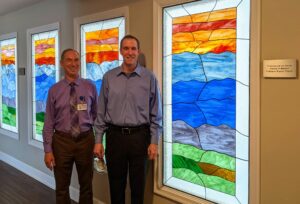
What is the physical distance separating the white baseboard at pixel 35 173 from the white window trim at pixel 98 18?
1643 mm

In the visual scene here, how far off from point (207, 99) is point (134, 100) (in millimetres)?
523

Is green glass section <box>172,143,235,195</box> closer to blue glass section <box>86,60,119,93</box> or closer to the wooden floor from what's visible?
blue glass section <box>86,60,119,93</box>

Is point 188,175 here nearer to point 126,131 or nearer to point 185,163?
point 185,163

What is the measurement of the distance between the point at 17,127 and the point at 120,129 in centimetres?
314

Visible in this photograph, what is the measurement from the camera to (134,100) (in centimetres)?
226

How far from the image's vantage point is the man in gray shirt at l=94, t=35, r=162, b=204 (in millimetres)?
2246

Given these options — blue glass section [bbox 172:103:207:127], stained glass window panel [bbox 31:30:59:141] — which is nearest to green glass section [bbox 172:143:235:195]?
blue glass section [bbox 172:103:207:127]

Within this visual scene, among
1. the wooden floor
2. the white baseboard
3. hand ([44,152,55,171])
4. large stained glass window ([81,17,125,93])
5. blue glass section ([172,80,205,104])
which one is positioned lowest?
the wooden floor

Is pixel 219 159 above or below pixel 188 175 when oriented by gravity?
above

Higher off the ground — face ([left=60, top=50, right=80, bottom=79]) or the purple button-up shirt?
face ([left=60, top=50, right=80, bottom=79])

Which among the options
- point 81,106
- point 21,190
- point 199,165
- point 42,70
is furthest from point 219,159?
point 42,70

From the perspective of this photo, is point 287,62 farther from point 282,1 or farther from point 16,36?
point 16,36

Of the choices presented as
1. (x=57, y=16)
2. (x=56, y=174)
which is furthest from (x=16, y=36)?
(x=56, y=174)

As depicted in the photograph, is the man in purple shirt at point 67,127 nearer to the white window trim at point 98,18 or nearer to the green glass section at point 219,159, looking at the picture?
the white window trim at point 98,18
